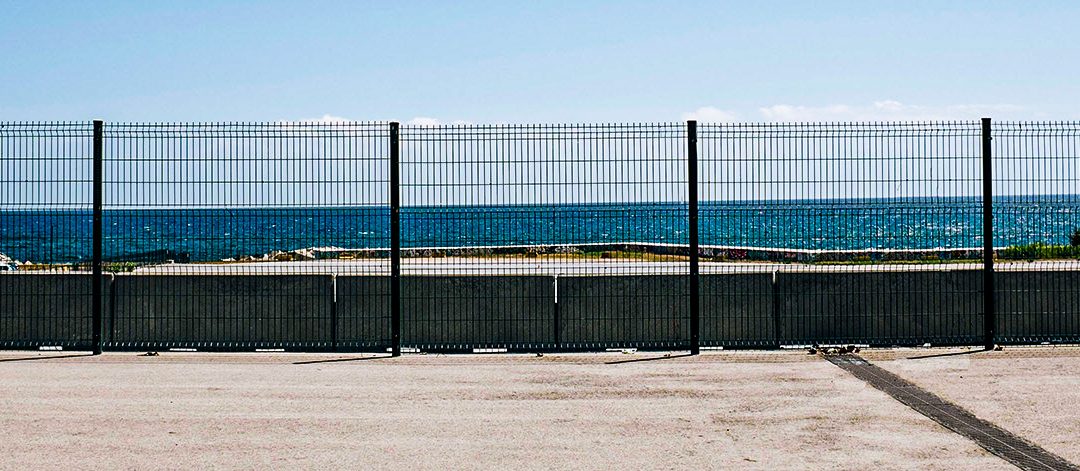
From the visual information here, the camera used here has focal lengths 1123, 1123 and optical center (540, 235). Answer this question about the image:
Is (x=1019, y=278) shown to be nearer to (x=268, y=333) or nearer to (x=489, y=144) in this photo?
(x=489, y=144)

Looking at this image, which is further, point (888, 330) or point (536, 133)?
point (888, 330)

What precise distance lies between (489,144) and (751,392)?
4.04 metres

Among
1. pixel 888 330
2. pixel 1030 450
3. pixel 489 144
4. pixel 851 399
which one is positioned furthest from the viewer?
pixel 888 330

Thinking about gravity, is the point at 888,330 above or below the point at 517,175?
below

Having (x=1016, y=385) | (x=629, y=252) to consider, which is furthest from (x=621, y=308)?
(x=1016, y=385)

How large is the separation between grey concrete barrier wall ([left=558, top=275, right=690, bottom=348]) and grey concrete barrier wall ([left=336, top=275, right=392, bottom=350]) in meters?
2.05

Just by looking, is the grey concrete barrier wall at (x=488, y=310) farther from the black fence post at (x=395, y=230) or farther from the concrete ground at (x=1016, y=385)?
the concrete ground at (x=1016, y=385)

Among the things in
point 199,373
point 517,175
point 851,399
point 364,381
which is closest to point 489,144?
point 517,175

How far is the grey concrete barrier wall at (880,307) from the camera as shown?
13.0m

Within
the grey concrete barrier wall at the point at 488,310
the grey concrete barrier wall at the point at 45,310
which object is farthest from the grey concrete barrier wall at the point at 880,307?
the grey concrete barrier wall at the point at 45,310

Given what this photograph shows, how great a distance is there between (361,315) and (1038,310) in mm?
7892

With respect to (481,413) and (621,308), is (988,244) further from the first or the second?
(481,413)

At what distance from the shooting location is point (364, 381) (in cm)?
1088

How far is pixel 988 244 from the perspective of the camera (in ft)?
Answer: 41.8
